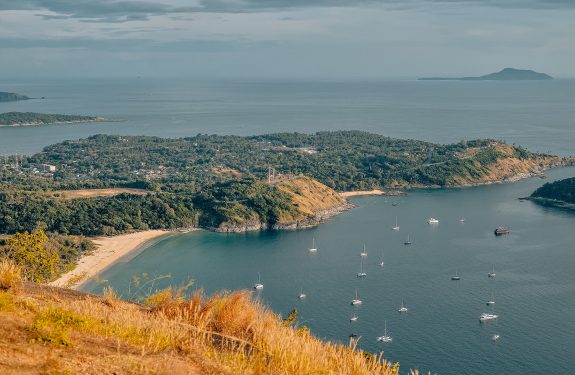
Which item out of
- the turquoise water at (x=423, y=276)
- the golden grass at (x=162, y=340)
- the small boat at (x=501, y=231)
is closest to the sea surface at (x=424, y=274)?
the turquoise water at (x=423, y=276)

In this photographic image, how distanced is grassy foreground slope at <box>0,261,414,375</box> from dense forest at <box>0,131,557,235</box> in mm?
61713

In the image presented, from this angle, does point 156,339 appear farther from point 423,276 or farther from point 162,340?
point 423,276

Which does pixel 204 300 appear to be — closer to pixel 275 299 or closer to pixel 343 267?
pixel 275 299

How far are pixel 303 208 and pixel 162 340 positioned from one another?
75333mm

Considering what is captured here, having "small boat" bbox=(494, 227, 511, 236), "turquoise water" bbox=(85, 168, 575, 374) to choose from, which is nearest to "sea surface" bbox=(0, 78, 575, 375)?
"turquoise water" bbox=(85, 168, 575, 374)

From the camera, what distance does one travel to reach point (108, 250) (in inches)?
2598

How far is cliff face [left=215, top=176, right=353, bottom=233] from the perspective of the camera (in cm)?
7831

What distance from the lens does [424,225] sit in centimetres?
8094

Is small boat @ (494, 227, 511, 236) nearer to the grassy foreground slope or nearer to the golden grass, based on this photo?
the golden grass

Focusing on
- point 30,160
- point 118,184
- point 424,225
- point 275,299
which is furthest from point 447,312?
point 30,160

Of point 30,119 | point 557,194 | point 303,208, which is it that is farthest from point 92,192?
point 30,119

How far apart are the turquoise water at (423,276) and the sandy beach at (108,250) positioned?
154 centimetres

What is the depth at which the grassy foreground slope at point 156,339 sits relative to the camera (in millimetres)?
7703

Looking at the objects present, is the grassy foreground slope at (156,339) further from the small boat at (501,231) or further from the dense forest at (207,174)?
the small boat at (501,231)
